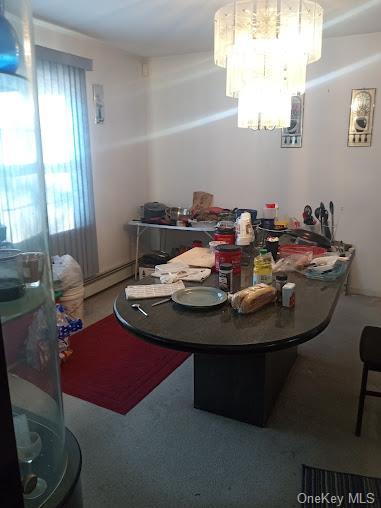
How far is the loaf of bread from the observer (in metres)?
1.62

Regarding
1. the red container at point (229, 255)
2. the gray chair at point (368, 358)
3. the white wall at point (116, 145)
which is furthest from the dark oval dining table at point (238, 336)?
the white wall at point (116, 145)

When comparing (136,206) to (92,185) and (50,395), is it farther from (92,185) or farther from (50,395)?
(50,395)

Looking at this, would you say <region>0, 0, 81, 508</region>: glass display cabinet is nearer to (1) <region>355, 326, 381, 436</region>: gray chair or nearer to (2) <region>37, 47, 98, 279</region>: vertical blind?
(1) <region>355, 326, 381, 436</region>: gray chair

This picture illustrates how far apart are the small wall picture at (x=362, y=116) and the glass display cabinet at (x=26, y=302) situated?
11.0ft

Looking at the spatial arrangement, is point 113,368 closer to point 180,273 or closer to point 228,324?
point 180,273

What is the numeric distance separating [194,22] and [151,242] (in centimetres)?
240

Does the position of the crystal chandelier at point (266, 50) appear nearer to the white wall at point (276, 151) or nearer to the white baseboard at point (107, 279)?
the white wall at point (276, 151)

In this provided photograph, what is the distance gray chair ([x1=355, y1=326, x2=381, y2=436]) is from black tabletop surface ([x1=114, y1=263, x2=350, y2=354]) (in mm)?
368

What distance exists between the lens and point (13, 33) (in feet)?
2.92

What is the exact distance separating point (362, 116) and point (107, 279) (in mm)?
2863

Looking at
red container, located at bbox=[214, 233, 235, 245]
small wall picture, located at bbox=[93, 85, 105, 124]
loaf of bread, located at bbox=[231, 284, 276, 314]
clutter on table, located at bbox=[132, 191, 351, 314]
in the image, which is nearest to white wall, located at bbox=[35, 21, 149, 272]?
small wall picture, located at bbox=[93, 85, 105, 124]

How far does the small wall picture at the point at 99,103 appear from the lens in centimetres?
377

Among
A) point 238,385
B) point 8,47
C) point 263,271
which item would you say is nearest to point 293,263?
point 263,271

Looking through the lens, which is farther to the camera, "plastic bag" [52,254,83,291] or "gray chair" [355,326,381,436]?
"plastic bag" [52,254,83,291]
